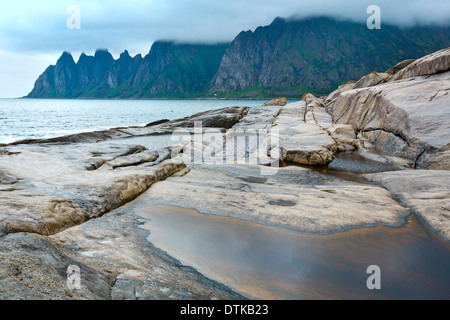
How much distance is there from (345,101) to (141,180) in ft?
79.0

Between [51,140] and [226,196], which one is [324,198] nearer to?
[226,196]

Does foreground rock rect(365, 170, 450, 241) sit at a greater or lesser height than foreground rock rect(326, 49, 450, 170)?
lesser

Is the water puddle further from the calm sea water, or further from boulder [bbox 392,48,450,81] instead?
the calm sea water

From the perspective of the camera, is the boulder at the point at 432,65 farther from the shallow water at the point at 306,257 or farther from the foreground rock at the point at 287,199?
the shallow water at the point at 306,257

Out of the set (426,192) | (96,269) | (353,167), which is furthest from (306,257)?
(353,167)

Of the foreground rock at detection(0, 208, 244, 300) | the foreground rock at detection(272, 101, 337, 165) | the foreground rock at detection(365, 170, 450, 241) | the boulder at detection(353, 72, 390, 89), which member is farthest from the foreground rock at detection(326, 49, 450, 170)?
the foreground rock at detection(0, 208, 244, 300)

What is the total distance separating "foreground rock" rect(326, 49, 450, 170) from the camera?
1285 cm

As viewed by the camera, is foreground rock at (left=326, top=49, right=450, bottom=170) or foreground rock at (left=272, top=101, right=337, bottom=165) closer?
foreground rock at (left=326, top=49, right=450, bottom=170)

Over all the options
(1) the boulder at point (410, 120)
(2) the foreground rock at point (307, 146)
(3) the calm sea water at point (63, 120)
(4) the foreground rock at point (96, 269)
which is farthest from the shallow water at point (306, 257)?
(3) the calm sea water at point (63, 120)

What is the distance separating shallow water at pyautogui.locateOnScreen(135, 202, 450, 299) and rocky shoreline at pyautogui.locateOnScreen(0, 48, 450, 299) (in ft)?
1.30

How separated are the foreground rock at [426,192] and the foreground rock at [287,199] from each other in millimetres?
495

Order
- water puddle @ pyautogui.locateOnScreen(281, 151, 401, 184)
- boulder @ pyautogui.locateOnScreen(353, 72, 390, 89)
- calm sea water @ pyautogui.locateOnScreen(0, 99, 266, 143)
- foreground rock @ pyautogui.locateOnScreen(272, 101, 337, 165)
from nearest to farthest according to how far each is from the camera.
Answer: water puddle @ pyautogui.locateOnScreen(281, 151, 401, 184) → foreground rock @ pyautogui.locateOnScreen(272, 101, 337, 165) → boulder @ pyautogui.locateOnScreen(353, 72, 390, 89) → calm sea water @ pyautogui.locateOnScreen(0, 99, 266, 143)

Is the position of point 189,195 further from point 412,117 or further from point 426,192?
point 412,117

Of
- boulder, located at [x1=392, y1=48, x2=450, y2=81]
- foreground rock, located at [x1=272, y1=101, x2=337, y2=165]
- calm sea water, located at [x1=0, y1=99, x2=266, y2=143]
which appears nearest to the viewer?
foreground rock, located at [x1=272, y1=101, x2=337, y2=165]
